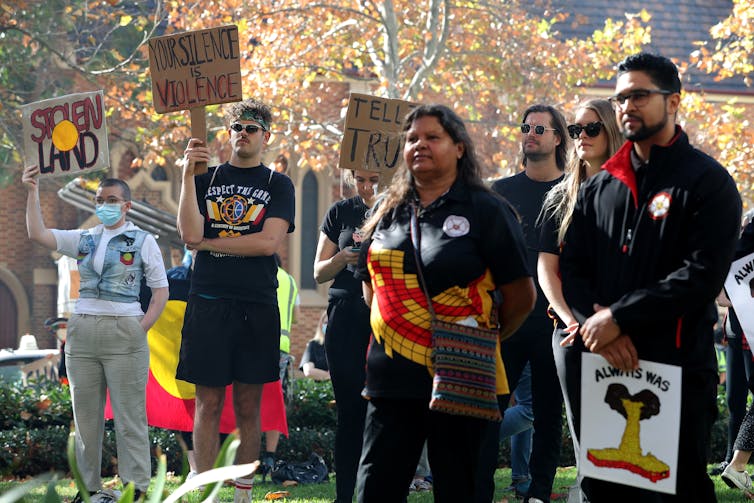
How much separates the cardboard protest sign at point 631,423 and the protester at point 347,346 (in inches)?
108

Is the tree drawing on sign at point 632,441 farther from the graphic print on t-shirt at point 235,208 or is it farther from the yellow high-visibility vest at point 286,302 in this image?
→ the yellow high-visibility vest at point 286,302

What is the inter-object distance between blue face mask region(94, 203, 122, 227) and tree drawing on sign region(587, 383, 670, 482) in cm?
428

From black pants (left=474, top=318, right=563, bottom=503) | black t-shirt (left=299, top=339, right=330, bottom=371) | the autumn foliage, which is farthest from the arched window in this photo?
black pants (left=474, top=318, right=563, bottom=503)

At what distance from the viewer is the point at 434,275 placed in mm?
4672

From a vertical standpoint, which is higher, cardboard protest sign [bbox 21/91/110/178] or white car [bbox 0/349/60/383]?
cardboard protest sign [bbox 21/91/110/178]

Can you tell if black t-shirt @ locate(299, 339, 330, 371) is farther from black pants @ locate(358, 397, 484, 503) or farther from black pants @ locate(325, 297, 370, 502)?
black pants @ locate(358, 397, 484, 503)

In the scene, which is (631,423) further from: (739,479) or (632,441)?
(739,479)

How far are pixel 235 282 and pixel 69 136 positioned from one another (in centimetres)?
188

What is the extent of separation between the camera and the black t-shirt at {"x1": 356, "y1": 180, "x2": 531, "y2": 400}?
4.66 metres

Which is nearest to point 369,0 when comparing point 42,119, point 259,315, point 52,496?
point 42,119

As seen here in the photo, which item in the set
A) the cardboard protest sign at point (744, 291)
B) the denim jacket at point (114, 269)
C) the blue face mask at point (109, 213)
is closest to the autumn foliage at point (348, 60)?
the blue face mask at point (109, 213)

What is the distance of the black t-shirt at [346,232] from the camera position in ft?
23.7

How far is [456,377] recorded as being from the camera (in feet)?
14.9

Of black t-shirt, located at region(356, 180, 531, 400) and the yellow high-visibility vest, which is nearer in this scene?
black t-shirt, located at region(356, 180, 531, 400)
